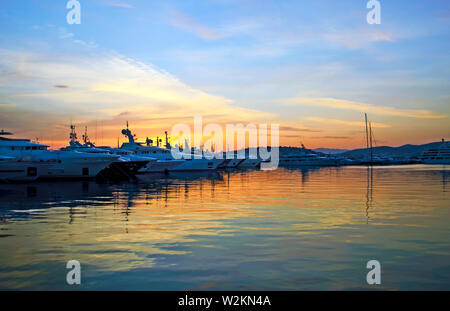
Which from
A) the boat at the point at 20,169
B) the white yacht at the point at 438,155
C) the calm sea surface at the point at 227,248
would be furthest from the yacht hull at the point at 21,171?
the white yacht at the point at 438,155

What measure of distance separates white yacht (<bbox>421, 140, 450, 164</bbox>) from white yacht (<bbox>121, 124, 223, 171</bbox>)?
114344 millimetres

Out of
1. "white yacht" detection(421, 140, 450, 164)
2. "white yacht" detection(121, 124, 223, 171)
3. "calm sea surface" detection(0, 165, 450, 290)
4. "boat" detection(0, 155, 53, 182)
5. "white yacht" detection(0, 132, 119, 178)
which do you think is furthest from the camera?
"white yacht" detection(421, 140, 450, 164)

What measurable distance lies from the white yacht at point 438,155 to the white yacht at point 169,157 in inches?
4502

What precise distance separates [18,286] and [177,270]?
330cm

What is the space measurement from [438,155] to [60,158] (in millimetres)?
172199

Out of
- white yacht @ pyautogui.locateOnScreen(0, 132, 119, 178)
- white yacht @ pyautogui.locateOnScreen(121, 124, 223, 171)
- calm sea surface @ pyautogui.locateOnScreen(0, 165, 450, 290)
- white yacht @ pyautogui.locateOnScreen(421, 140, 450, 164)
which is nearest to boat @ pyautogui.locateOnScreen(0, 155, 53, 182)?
white yacht @ pyautogui.locateOnScreen(0, 132, 119, 178)

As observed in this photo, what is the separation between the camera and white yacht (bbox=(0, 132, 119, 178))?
5403 centimetres

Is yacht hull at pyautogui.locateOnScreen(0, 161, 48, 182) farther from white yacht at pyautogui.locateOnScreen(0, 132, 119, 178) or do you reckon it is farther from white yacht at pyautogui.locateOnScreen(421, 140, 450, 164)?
white yacht at pyautogui.locateOnScreen(421, 140, 450, 164)

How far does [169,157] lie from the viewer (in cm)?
9556

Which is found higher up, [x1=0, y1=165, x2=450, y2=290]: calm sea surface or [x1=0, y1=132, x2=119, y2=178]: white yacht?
[x1=0, y1=132, x2=119, y2=178]: white yacht

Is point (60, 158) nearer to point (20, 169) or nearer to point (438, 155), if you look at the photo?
point (20, 169)
